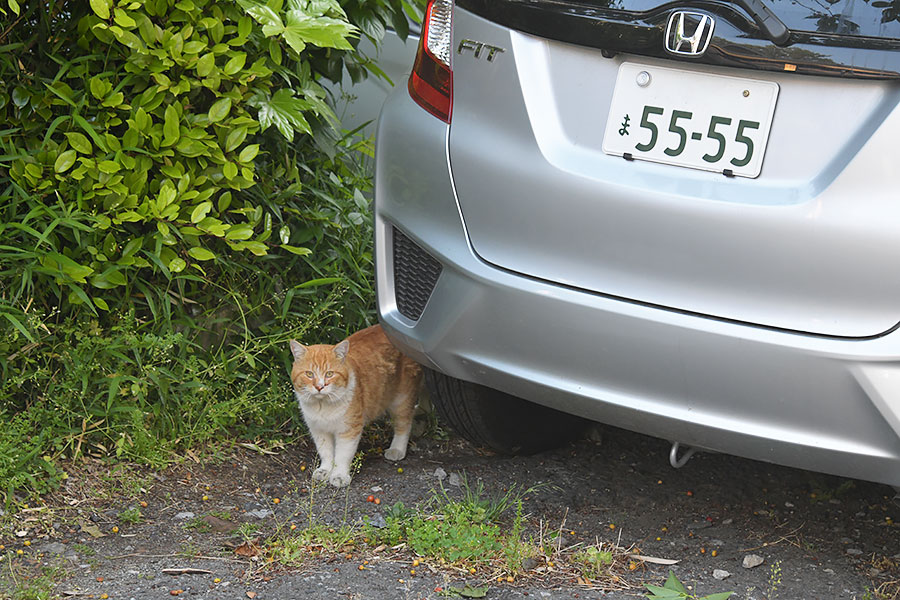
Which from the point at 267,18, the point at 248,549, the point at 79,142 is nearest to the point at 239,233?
the point at 79,142

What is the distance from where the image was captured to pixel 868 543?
2.87 m

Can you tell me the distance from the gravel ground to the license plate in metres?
1.09

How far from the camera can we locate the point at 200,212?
3.15m

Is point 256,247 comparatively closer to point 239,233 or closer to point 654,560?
point 239,233

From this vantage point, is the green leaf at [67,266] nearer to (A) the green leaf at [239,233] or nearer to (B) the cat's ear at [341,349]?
(A) the green leaf at [239,233]

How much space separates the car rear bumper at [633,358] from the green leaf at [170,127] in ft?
2.60

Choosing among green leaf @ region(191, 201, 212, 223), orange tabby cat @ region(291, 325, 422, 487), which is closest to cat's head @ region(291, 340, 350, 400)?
orange tabby cat @ region(291, 325, 422, 487)

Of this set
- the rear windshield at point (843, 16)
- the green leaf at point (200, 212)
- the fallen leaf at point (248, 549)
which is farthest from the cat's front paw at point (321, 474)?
the rear windshield at point (843, 16)

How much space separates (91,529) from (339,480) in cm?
73

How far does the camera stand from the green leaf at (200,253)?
125 inches

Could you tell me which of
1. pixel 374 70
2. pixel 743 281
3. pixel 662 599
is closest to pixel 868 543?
pixel 662 599

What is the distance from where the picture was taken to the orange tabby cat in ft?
10.5

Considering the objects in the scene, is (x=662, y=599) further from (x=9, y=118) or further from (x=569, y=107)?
(x=9, y=118)

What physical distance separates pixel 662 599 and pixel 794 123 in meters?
1.15
